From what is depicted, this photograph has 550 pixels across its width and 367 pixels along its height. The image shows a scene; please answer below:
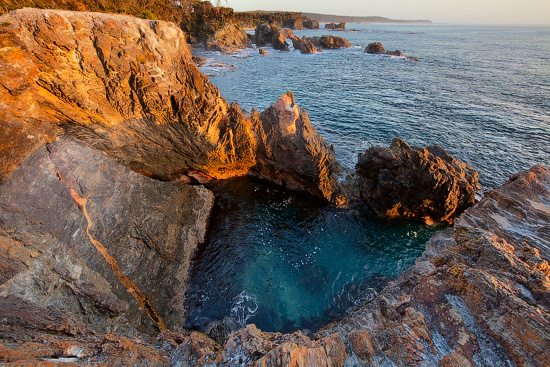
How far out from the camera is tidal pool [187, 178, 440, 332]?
1369cm

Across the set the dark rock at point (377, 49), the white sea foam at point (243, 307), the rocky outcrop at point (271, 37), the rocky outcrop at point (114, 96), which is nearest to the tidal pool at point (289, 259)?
the white sea foam at point (243, 307)

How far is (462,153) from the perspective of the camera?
24938 millimetres

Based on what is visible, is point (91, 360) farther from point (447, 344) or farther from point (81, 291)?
point (447, 344)

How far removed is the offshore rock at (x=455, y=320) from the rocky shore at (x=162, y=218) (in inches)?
1.7

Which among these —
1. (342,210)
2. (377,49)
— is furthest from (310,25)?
(342,210)

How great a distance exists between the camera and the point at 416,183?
59.9ft

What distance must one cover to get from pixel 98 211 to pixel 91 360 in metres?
8.03

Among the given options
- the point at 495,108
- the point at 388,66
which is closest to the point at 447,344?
the point at 495,108

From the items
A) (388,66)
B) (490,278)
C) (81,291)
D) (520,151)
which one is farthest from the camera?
(388,66)

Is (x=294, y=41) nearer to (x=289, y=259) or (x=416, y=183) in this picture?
(x=416, y=183)

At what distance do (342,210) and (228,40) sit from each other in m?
83.2

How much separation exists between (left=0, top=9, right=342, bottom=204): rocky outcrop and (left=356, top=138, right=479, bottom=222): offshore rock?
17.4 ft

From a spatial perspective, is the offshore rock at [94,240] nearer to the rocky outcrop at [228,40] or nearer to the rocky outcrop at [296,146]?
the rocky outcrop at [296,146]

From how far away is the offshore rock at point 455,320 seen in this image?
633 centimetres
